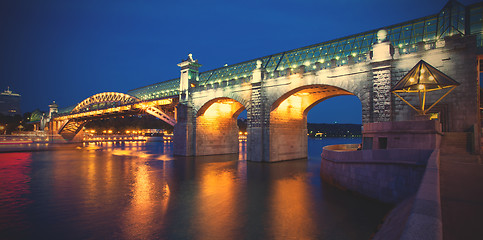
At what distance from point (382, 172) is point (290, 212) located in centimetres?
385

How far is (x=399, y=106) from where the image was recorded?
16859mm

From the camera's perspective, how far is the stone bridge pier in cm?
1504

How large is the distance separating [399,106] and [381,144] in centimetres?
455

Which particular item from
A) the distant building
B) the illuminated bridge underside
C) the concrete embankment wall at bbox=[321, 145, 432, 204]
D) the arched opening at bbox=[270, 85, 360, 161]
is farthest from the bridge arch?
the distant building

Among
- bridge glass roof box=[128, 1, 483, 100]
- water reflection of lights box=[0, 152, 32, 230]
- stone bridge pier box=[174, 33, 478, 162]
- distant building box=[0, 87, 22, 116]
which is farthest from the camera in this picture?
distant building box=[0, 87, 22, 116]

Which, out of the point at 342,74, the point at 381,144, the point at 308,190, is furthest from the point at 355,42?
the point at 308,190

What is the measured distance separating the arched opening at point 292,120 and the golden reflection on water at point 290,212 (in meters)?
9.65

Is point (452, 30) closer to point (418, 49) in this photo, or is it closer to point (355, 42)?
point (418, 49)

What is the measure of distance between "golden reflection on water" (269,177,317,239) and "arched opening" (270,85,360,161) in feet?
31.7

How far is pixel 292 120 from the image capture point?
2722 cm

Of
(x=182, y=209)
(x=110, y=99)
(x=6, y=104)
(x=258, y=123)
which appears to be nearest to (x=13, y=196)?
(x=182, y=209)

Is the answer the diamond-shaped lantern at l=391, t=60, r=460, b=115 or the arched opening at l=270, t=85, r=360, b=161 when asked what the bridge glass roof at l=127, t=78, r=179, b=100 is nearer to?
the arched opening at l=270, t=85, r=360, b=161

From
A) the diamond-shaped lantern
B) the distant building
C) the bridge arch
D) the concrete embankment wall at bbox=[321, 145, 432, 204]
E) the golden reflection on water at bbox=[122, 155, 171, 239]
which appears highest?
the distant building

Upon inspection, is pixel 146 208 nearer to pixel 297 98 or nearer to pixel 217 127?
pixel 297 98
